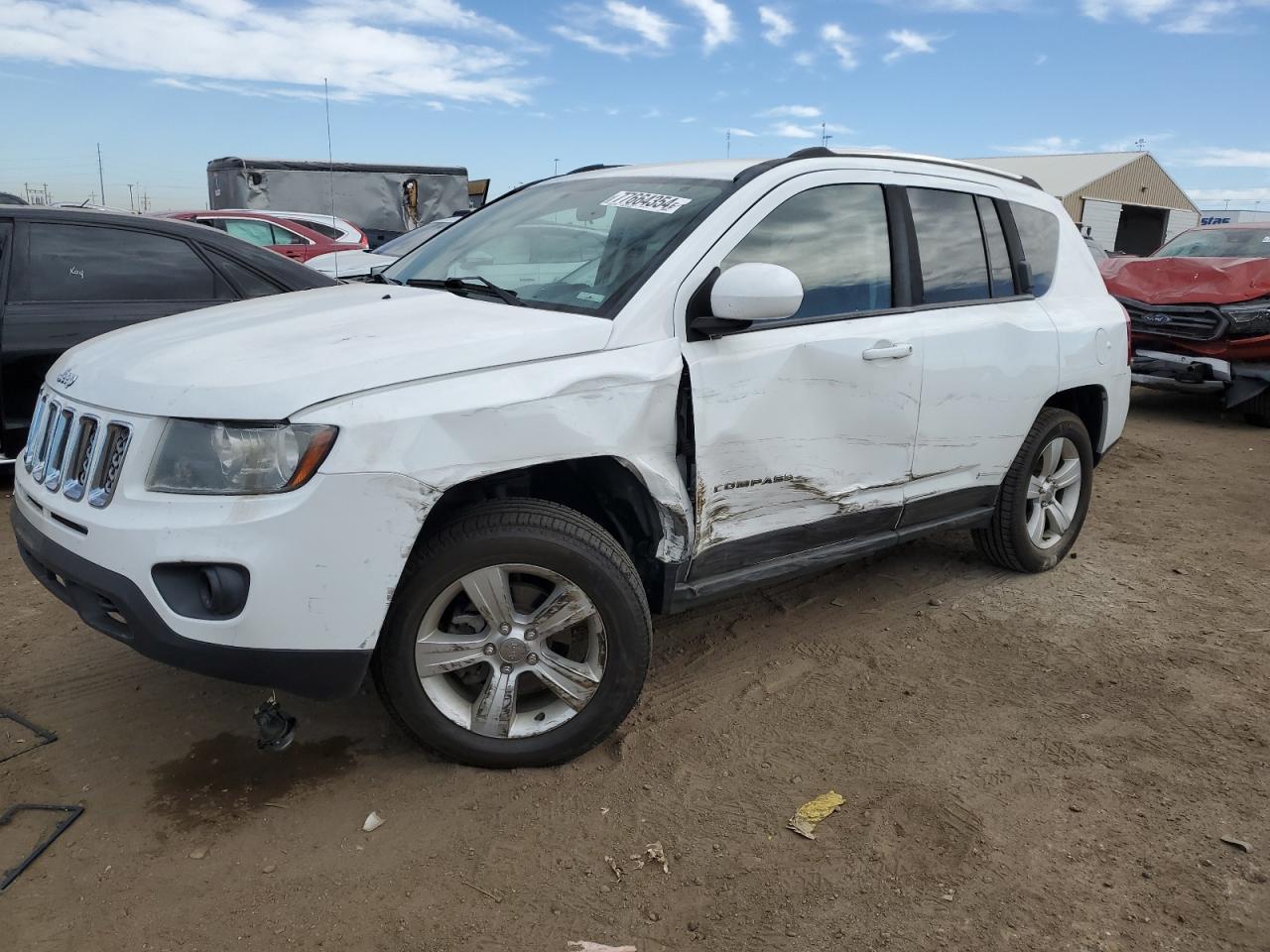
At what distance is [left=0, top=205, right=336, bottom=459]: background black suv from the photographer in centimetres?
498

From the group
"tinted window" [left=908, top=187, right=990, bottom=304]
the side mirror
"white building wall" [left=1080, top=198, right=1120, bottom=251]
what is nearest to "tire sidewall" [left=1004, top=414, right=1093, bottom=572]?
"tinted window" [left=908, top=187, right=990, bottom=304]

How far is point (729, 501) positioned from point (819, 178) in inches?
47.8

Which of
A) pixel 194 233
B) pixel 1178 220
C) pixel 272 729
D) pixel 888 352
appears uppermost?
pixel 1178 220

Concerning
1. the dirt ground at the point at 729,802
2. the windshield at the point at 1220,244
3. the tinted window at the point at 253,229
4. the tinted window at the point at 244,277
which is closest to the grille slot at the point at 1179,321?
the windshield at the point at 1220,244

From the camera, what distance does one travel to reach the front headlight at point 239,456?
2.31m

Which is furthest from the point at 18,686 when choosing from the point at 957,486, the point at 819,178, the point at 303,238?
the point at 303,238

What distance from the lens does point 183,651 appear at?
2.36m

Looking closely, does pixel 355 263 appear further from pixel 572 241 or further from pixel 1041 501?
pixel 1041 501

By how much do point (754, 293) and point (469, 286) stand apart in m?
0.98

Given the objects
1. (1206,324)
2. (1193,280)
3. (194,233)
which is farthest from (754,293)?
(1193,280)

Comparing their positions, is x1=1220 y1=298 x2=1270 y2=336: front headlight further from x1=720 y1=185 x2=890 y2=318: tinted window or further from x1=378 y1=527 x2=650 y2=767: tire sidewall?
x1=378 y1=527 x2=650 y2=767: tire sidewall

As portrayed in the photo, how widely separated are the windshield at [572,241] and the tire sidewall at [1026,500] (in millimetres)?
1942

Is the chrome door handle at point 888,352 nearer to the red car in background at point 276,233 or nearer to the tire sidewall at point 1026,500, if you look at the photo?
the tire sidewall at point 1026,500

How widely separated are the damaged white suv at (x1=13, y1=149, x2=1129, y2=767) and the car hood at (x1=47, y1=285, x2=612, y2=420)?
0.01 metres
